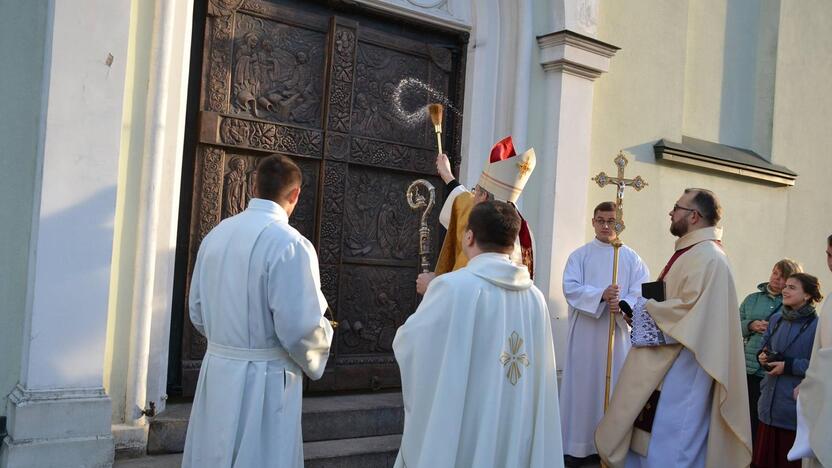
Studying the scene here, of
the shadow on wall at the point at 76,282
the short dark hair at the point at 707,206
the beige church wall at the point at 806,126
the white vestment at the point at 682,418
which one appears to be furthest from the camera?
the beige church wall at the point at 806,126

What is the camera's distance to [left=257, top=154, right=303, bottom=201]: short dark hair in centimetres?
385

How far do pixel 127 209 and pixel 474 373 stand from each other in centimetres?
249

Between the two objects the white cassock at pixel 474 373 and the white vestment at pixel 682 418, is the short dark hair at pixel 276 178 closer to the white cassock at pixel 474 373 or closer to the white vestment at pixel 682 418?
the white cassock at pixel 474 373

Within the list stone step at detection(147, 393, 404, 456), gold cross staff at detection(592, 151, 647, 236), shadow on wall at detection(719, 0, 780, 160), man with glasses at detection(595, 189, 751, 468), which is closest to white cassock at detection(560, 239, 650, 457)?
gold cross staff at detection(592, 151, 647, 236)

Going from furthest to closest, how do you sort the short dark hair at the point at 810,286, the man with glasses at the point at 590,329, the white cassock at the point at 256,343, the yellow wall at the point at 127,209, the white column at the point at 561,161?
the white column at the point at 561,161 → the man with glasses at the point at 590,329 → the short dark hair at the point at 810,286 → the yellow wall at the point at 127,209 → the white cassock at the point at 256,343

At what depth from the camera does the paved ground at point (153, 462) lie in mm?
4602

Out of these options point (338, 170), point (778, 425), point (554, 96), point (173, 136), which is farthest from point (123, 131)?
point (778, 425)

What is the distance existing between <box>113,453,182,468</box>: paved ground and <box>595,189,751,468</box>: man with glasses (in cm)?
269

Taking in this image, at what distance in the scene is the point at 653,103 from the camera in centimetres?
780

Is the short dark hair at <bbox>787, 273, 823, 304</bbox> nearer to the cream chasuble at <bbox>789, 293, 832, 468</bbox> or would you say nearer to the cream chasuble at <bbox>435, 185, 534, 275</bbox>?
the cream chasuble at <bbox>789, 293, 832, 468</bbox>

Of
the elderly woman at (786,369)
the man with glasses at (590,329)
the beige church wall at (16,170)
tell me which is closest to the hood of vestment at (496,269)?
the beige church wall at (16,170)

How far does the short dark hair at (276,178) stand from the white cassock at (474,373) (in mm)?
940

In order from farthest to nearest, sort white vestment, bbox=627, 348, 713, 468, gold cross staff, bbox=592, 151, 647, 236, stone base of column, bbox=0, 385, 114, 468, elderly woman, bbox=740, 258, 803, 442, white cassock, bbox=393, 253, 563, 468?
elderly woman, bbox=740, 258, 803, 442, gold cross staff, bbox=592, 151, 647, 236, white vestment, bbox=627, 348, 713, 468, stone base of column, bbox=0, 385, 114, 468, white cassock, bbox=393, 253, 563, 468

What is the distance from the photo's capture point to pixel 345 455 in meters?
5.16
